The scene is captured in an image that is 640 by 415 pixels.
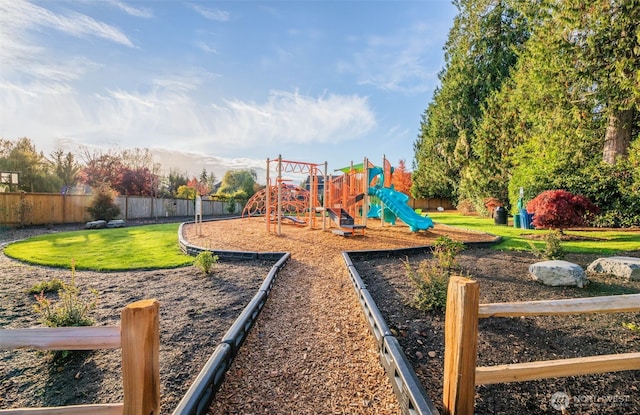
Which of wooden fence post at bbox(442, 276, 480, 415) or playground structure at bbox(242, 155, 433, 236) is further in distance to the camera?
playground structure at bbox(242, 155, 433, 236)

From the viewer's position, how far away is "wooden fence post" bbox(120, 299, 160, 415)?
1389mm

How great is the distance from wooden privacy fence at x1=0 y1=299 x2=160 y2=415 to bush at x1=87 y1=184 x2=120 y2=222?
727 inches

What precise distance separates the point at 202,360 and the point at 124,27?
223 inches

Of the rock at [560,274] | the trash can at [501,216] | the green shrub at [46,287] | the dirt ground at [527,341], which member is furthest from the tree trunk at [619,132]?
the green shrub at [46,287]

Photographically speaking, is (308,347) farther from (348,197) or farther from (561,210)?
(348,197)

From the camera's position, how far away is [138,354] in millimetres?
1407

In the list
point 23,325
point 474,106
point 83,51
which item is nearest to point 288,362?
point 23,325

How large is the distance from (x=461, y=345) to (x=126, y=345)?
1.83m

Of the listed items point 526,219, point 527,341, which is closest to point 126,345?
point 527,341

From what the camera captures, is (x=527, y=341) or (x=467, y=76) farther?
(x=467, y=76)

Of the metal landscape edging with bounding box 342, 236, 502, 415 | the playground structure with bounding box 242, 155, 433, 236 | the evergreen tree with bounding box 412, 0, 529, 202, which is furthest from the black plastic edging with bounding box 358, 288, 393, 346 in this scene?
the evergreen tree with bounding box 412, 0, 529, 202

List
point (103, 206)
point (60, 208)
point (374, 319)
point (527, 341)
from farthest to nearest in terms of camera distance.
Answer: point (103, 206) < point (60, 208) < point (374, 319) < point (527, 341)

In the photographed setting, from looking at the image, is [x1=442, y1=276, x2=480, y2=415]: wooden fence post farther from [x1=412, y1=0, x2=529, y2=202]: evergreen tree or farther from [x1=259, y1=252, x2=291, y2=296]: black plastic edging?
[x1=412, y1=0, x2=529, y2=202]: evergreen tree

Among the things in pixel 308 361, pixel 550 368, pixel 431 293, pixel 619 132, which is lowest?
pixel 308 361
